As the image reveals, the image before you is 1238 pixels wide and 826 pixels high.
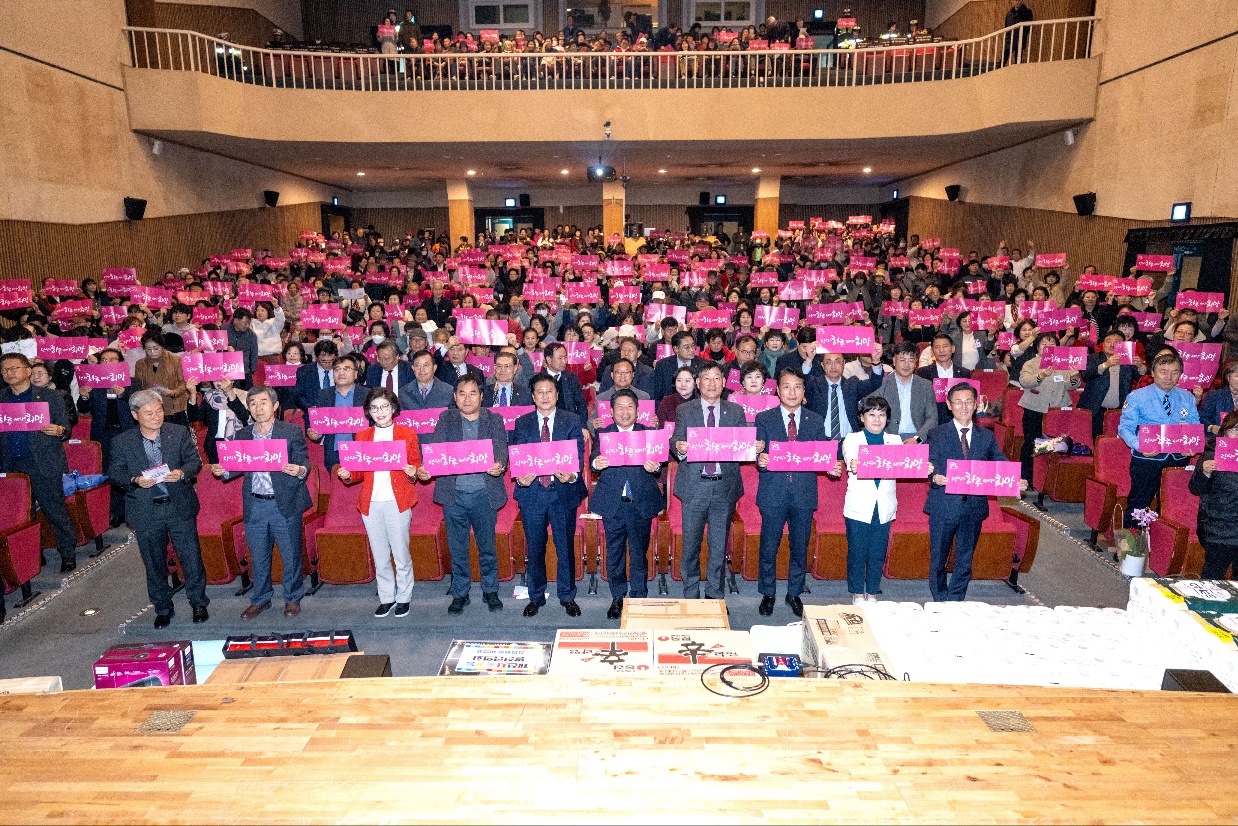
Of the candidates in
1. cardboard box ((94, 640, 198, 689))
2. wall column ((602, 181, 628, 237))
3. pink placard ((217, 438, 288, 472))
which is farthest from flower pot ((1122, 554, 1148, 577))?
wall column ((602, 181, 628, 237))

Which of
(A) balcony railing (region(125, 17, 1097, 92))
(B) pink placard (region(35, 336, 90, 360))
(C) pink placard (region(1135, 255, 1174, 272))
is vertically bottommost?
(B) pink placard (region(35, 336, 90, 360))

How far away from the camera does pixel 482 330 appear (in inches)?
277

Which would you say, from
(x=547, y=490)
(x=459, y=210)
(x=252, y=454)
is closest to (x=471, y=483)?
(x=547, y=490)

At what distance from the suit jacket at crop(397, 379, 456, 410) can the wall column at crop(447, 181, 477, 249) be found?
16410 millimetres

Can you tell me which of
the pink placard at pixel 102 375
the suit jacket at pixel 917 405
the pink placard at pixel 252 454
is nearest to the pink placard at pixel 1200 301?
the suit jacket at pixel 917 405

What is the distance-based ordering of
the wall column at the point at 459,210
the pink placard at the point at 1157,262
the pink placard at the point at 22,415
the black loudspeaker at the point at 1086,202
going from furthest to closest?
the wall column at the point at 459,210 → the black loudspeaker at the point at 1086,202 → the pink placard at the point at 1157,262 → the pink placard at the point at 22,415

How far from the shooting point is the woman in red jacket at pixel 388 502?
16.0 ft

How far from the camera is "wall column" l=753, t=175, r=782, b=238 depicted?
859 inches

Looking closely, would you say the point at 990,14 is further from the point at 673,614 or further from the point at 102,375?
the point at 102,375

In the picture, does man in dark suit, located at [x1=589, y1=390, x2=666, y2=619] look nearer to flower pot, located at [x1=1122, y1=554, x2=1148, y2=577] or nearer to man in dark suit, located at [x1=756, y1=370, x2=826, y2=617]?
man in dark suit, located at [x1=756, y1=370, x2=826, y2=617]

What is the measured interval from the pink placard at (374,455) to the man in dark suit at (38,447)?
2498mm

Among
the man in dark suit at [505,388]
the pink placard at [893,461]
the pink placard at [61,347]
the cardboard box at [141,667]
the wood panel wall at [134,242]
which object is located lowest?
the cardboard box at [141,667]

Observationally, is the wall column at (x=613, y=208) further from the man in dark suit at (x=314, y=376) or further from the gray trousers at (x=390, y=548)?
the gray trousers at (x=390, y=548)

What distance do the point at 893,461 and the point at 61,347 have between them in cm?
746
